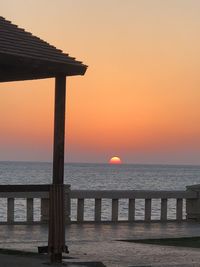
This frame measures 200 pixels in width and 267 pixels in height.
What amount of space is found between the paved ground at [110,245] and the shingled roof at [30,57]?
2.95 metres

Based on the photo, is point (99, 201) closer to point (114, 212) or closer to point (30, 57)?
point (114, 212)

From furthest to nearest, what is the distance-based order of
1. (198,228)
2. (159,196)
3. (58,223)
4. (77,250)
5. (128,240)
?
(159,196) → (198,228) → (128,240) → (77,250) → (58,223)

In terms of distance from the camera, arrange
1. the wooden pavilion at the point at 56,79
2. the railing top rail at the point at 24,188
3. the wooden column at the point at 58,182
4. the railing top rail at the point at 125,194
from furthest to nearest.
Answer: the railing top rail at the point at 125,194, the wooden column at the point at 58,182, the wooden pavilion at the point at 56,79, the railing top rail at the point at 24,188

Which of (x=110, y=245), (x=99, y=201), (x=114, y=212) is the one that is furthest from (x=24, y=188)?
(x=114, y=212)

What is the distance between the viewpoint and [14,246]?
13164mm

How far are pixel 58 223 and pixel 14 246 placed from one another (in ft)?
7.04

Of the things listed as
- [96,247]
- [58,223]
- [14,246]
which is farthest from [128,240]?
[58,223]

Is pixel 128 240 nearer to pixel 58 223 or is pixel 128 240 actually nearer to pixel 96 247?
pixel 96 247

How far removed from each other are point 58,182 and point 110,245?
2.85 metres

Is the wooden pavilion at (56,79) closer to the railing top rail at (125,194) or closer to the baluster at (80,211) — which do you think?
the railing top rail at (125,194)

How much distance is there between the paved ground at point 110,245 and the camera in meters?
11.5

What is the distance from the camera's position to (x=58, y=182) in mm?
11352

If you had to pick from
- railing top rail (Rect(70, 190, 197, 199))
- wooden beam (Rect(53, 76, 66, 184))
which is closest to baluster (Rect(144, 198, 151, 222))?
railing top rail (Rect(70, 190, 197, 199))

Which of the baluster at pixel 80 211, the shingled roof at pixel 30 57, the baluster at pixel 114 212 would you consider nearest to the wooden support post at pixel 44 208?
the baluster at pixel 80 211
